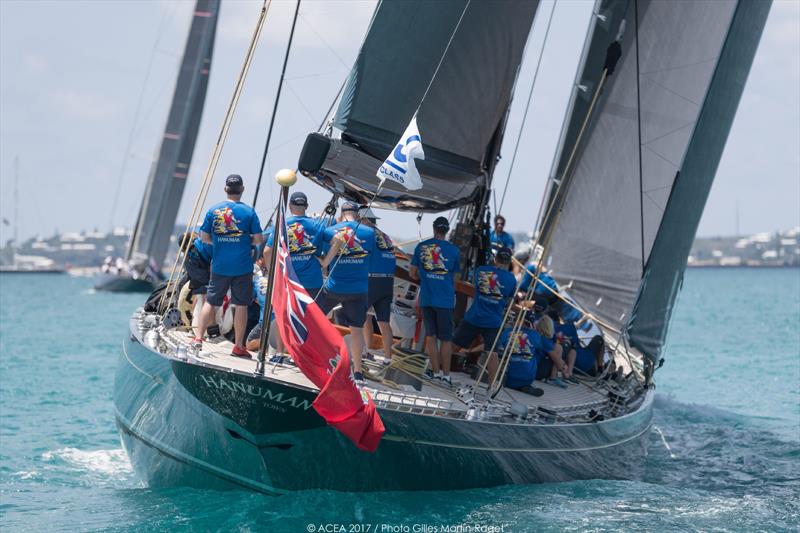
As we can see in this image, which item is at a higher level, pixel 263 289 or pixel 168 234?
pixel 263 289

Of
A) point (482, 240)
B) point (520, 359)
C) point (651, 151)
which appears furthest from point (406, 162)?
point (651, 151)

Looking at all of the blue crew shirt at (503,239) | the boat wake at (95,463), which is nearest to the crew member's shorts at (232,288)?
the boat wake at (95,463)

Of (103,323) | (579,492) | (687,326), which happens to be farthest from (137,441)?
(687,326)

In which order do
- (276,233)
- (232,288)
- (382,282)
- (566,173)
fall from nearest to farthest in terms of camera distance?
(276,233), (232,288), (382,282), (566,173)

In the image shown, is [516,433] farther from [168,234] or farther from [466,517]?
[168,234]

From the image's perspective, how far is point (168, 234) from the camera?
163 ft

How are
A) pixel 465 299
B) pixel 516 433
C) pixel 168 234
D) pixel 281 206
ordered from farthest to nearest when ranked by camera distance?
pixel 168 234, pixel 465 299, pixel 516 433, pixel 281 206

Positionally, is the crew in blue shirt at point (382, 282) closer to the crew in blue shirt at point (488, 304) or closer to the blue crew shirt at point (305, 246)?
the blue crew shirt at point (305, 246)

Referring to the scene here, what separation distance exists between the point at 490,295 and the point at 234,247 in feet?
7.93

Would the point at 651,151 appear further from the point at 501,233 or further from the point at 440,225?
the point at 440,225

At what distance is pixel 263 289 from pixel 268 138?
159cm

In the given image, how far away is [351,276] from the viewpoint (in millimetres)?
9117

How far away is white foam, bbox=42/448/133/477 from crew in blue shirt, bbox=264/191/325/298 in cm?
354

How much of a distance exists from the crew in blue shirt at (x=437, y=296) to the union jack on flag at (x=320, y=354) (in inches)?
89.3
